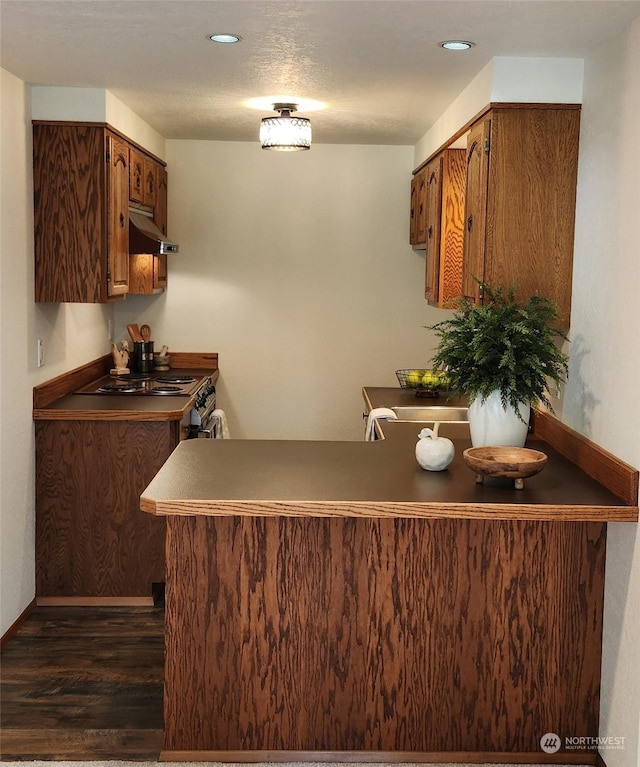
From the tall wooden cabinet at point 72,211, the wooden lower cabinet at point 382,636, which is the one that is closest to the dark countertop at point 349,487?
the wooden lower cabinet at point 382,636

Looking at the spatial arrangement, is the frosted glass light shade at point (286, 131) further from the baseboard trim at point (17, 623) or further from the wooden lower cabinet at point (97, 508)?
the baseboard trim at point (17, 623)

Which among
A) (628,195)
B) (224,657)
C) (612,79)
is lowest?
(224,657)

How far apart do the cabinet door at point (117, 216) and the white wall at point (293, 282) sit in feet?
4.74

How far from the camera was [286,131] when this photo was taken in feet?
16.1

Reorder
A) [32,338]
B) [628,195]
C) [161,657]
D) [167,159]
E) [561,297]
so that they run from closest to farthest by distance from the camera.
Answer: [628,195], [561,297], [161,657], [32,338], [167,159]

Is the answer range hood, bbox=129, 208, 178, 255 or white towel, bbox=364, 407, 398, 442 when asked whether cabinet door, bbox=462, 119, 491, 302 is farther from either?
range hood, bbox=129, 208, 178, 255

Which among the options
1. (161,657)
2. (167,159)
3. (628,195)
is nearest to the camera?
(628,195)

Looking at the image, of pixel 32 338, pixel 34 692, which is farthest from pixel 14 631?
pixel 32 338

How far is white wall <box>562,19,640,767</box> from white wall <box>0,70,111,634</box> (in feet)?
7.74

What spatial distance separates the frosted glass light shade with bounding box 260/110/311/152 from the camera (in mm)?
4898

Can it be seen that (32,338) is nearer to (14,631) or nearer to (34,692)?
(14,631)

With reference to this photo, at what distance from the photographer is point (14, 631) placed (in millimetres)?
4223

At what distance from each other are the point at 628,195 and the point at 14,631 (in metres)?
3.15

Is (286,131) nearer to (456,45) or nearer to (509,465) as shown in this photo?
(456,45)
